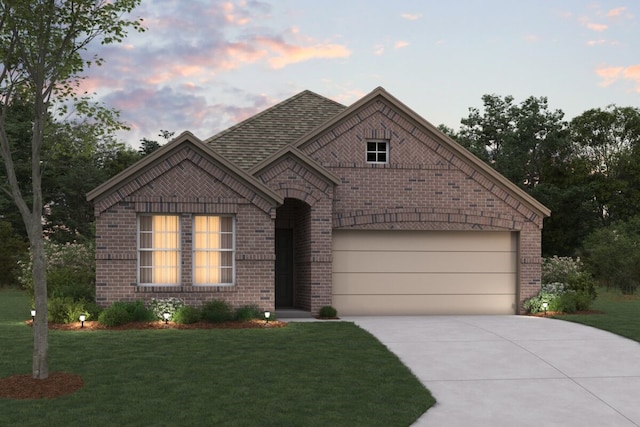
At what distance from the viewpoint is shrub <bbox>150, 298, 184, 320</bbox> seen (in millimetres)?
16812

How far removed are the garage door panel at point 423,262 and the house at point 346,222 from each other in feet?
0.10

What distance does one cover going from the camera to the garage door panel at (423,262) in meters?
19.8

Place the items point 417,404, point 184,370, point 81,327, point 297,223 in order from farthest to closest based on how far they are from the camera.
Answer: point 297,223 → point 81,327 → point 184,370 → point 417,404

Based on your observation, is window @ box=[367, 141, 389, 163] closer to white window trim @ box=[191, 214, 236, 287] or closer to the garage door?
the garage door

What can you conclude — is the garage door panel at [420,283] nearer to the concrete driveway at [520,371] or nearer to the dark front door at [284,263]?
the dark front door at [284,263]

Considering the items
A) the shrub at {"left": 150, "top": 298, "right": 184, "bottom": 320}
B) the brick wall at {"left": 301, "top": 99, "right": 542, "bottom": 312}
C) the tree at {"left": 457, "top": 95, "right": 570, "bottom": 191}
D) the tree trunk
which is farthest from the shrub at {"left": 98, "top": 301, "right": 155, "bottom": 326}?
the tree at {"left": 457, "top": 95, "right": 570, "bottom": 191}

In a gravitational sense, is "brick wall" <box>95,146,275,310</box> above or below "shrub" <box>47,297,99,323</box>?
above

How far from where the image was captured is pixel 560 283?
21391 mm

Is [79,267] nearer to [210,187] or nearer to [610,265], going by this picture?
[210,187]

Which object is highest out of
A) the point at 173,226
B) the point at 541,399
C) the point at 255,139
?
the point at 255,139

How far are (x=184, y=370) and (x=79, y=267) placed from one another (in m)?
12.8

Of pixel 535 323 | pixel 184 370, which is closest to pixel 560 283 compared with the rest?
pixel 535 323

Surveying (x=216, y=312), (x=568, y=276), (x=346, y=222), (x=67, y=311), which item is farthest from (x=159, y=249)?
(x=568, y=276)

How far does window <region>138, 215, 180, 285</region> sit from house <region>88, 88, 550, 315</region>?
27 millimetres
